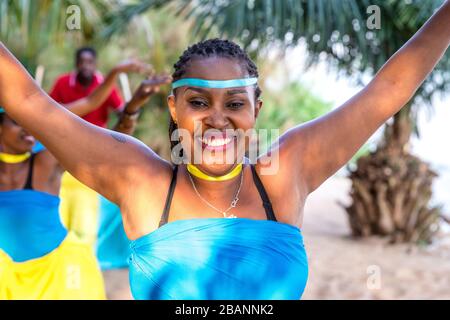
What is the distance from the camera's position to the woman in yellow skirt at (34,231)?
315 centimetres

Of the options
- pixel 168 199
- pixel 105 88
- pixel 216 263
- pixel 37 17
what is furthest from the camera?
pixel 37 17

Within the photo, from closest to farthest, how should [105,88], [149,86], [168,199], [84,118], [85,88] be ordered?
[168,199] < [149,86] < [105,88] < [84,118] < [85,88]

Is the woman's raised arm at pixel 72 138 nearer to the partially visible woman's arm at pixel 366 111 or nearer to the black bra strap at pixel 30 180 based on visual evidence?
the partially visible woman's arm at pixel 366 111

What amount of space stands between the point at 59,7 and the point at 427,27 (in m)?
6.16

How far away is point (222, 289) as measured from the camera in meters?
1.47

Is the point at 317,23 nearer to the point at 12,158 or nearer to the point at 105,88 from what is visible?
the point at 105,88

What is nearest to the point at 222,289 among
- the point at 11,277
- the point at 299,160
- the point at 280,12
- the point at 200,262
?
the point at 200,262

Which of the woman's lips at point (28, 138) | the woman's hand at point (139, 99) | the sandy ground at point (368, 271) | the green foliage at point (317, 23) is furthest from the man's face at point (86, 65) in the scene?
the woman's lips at point (28, 138)

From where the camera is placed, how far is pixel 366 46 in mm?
5863

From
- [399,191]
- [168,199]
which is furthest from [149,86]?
[399,191]

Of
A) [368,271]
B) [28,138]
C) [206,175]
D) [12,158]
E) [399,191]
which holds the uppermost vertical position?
[206,175]

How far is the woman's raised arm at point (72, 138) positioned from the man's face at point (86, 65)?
13.1ft

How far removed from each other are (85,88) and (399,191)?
425cm
